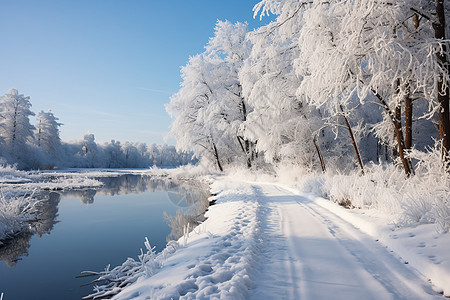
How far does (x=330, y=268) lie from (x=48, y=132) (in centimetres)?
6113

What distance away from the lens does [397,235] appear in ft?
13.4

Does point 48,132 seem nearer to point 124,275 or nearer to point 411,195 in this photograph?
point 124,275

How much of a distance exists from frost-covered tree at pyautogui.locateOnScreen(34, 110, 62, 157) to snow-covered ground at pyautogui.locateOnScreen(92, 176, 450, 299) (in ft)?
186

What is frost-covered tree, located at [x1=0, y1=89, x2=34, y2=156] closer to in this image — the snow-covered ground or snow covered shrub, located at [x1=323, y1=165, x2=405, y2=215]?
the snow-covered ground

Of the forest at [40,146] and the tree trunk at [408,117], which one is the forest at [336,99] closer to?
the tree trunk at [408,117]

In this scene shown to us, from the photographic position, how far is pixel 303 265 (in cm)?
343

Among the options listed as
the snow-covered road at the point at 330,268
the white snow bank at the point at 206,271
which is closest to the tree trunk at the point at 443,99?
the snow-covered road at the point at 330,268

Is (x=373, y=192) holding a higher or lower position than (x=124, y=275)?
higher

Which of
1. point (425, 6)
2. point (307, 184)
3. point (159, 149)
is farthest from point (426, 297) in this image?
point (159, 149)

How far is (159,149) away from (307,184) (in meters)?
115

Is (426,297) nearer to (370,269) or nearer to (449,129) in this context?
(370,269)

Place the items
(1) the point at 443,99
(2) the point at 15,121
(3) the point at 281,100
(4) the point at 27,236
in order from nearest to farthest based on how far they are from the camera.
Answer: (1) the point at 443,99, (4) the point at 27,236, (3) the point at 281,100, (2) the point at 15,121

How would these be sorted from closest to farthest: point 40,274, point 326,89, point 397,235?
point 397,235
point 40,274
point 326,89

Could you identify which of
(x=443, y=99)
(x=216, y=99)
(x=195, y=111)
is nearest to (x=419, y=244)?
(x=443, y=99)
